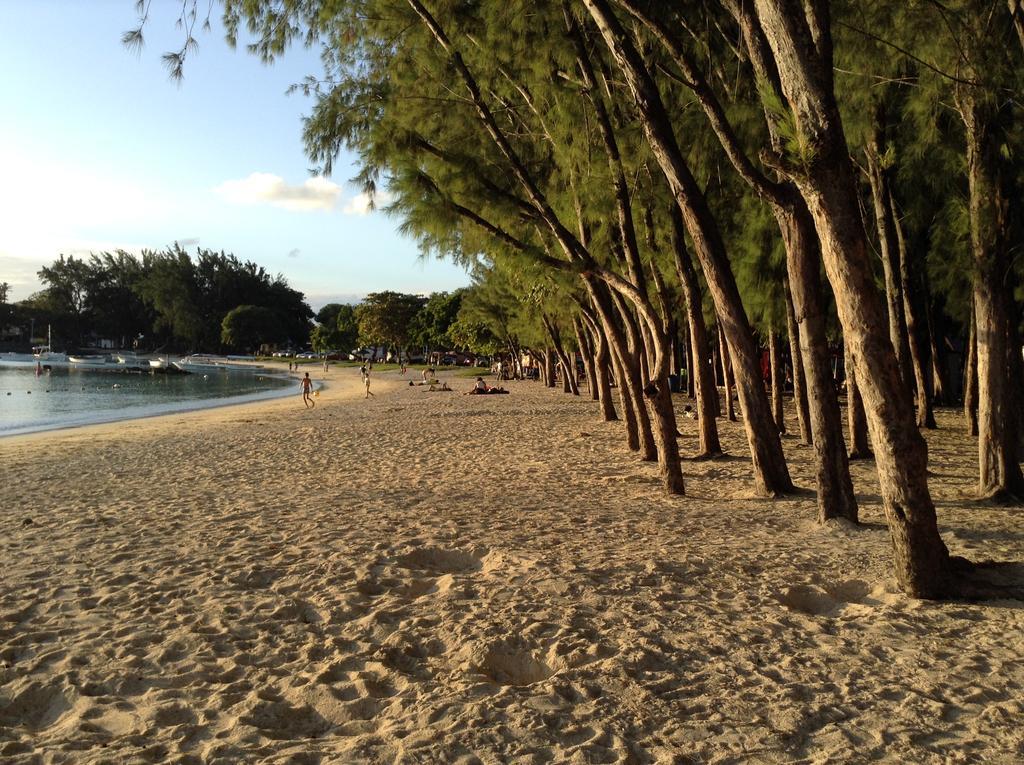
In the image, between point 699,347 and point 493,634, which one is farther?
point 699,347

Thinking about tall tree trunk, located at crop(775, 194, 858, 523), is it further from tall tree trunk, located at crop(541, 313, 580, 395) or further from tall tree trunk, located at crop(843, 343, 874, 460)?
tall tree trunk, located at crop(541, 313, 580, 395)

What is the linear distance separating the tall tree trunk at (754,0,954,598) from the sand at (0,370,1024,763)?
83 centimetres

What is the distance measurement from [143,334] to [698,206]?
118420mm

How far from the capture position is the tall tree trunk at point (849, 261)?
4.83 meters

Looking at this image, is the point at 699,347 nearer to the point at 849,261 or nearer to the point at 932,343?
the point at 849,261

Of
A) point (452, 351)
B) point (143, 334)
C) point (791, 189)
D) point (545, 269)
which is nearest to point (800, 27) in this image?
point (791, 189)

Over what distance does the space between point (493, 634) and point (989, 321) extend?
6118mm

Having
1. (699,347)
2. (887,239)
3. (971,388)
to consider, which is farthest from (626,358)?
(971,388)

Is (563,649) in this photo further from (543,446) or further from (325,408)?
(325,408)

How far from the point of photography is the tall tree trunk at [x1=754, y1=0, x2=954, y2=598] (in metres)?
4.83

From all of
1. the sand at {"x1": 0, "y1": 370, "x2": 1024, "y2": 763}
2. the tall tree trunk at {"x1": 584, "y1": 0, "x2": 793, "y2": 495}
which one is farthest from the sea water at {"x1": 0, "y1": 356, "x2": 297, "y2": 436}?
the tall tree trunk at {"x1": 584, "y1": 0, "x2": 793, "y2": 495}

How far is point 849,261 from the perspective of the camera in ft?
16.1

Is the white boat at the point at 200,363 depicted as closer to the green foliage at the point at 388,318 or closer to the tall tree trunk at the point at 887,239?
the green foliage at the point at 388,318

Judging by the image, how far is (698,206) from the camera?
25.9ft
